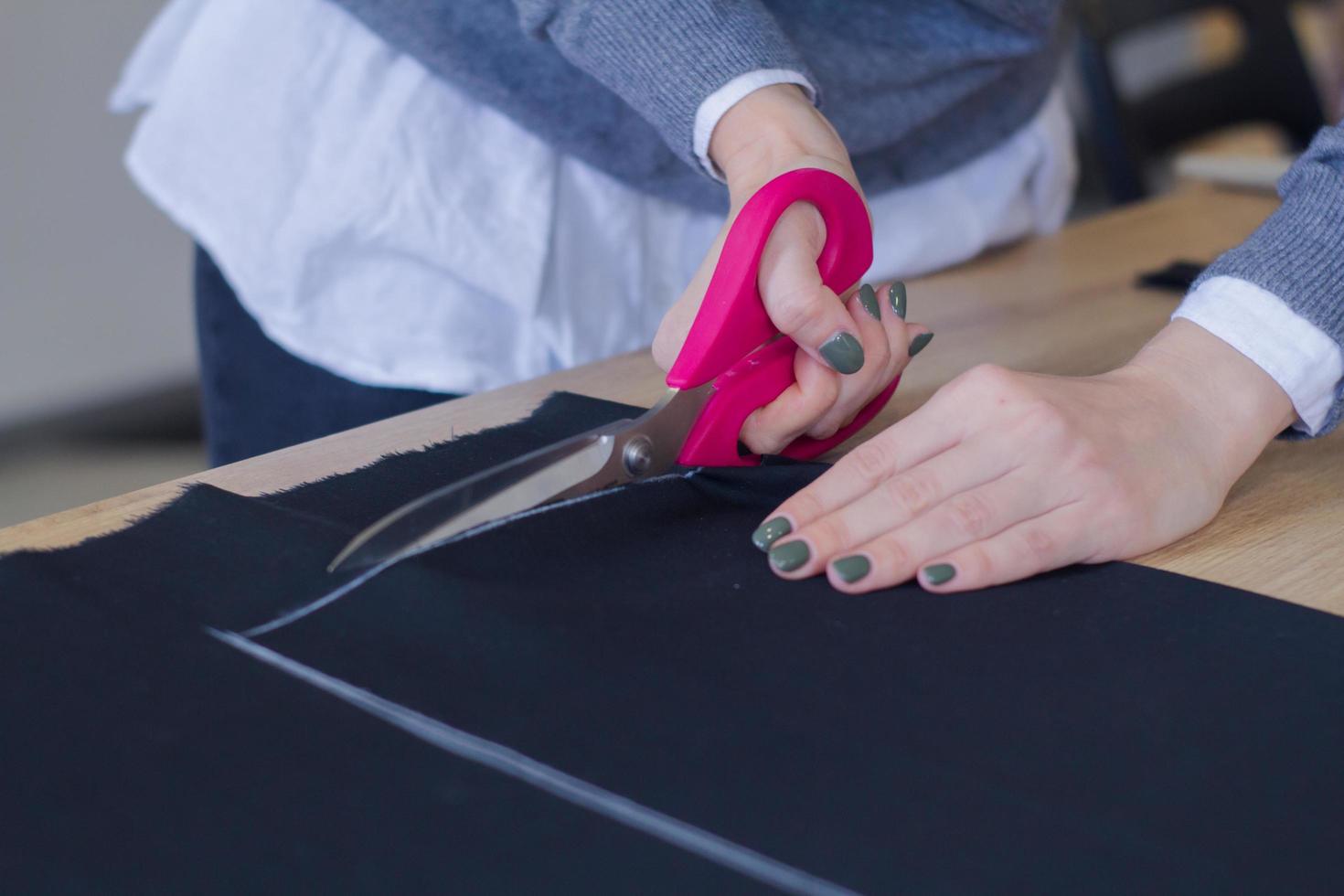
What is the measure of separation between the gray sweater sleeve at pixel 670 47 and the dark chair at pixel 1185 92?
33.6 inches

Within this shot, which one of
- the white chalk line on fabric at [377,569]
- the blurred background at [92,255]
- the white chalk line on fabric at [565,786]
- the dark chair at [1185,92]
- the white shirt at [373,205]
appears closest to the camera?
the white chalk line on fabric at [565,786]

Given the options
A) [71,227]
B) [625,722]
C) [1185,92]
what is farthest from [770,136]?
[71,227]

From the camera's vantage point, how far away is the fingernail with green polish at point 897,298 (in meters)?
0.61

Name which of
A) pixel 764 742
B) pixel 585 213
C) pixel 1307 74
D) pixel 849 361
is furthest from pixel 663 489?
pixel 1307 74

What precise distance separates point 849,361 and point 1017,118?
1.66 feet

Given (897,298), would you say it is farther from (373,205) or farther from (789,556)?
(373,205)

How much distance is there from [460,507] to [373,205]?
14.6 inches

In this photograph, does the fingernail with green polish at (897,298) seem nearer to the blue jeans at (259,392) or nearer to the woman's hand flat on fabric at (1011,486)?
the woman's hand flat on fabric at (1011,486)

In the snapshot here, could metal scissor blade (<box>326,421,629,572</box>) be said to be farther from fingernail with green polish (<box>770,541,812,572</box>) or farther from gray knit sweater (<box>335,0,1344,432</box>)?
gray knit sweater (<box>335,0,1344,432</box>)

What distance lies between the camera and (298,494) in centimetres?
55

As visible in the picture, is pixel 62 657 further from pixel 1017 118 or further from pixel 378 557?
pixel 1017 118

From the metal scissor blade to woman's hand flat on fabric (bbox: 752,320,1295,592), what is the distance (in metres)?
0.09

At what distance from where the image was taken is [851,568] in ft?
1.61

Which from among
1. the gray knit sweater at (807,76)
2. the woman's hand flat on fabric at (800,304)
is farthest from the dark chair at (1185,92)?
the woman's hand flat on fabric at (800,304)
